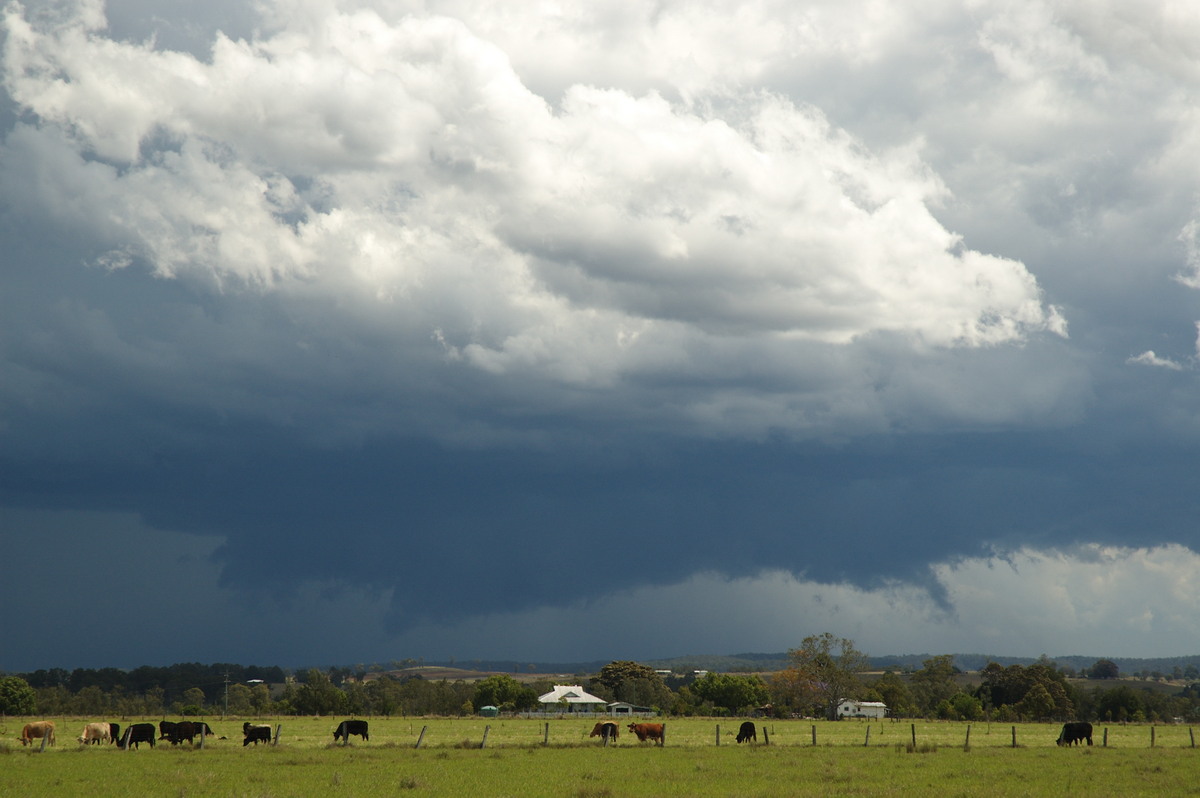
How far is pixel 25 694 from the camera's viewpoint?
111m

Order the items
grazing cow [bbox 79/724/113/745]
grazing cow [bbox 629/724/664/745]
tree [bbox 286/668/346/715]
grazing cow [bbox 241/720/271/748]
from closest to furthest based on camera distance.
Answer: grazing cow [bbox 79/724/113/745] < grazing cow [bbox 241/720/271/748] < grazing cow [bbox 629/724/664/745] < tree [bbox 286/668/346/715]

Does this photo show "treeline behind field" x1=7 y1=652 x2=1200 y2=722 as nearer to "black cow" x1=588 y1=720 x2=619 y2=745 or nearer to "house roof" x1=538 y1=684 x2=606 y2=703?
"house roof" x1=538 y1=684 x2=606 y2=703

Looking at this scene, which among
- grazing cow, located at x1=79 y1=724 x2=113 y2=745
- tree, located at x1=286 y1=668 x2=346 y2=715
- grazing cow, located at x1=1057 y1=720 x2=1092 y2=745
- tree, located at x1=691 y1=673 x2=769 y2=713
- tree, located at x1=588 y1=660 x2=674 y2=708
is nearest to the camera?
grazing cow, located at x1=79 y1=724 x2=113 y2=745

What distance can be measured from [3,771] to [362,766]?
578 inches

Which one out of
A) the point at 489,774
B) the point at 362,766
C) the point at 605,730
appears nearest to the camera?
the point at 489,774

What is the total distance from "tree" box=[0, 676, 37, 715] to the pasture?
5284cm

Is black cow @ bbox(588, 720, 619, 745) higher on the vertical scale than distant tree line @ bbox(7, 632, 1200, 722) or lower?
higher

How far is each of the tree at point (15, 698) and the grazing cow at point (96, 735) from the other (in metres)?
57.6

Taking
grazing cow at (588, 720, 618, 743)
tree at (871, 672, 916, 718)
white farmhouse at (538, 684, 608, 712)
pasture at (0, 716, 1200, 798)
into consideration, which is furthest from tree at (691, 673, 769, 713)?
pasture at (0, 716, 1200, 798)

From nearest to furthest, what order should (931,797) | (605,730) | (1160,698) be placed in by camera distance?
1. (931,797)
2. (605,730)
3. (1160,698)

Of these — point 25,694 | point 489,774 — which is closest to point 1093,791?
point 489,774

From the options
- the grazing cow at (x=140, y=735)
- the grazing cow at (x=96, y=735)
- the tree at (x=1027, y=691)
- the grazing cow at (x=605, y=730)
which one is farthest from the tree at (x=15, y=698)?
the tree at (x=1027, y=691)

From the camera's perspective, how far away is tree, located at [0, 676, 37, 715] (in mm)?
108338

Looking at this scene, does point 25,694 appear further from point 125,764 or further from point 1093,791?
point 1093,791
